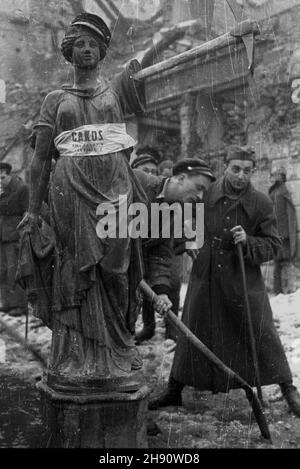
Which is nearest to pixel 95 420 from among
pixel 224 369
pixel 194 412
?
pixel 224 369

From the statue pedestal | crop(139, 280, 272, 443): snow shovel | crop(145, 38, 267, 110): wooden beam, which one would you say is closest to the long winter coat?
crop(139, 280, 272, 443): snow shovel

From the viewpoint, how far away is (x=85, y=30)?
10.9 feet

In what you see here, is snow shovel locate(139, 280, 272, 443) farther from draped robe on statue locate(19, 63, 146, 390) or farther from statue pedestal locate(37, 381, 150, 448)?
statue pedestal locate(37, 381, 150, 448)

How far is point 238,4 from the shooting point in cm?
894

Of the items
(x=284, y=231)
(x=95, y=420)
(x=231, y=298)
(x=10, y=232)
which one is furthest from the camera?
(x=284, y=231)

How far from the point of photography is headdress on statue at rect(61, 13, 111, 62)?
10.9 feet

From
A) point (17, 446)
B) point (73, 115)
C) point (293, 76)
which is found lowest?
point (17, 446)

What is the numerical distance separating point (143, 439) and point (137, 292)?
86 centimetres

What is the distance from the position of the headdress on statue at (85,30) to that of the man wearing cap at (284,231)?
622cm

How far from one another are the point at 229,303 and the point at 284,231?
4.94 meters

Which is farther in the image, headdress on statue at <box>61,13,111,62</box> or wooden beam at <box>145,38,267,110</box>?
wooden beam at <box>145,38,267,110</box>

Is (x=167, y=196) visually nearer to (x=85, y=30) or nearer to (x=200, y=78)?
(x=85, y=30)
